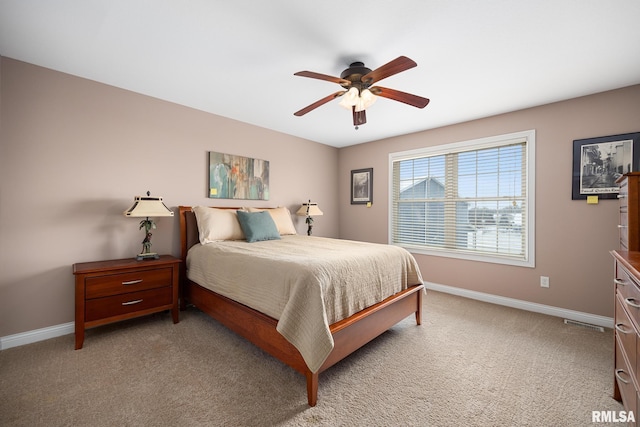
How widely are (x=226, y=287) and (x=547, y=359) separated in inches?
105

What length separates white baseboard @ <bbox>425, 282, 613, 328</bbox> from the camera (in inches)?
108

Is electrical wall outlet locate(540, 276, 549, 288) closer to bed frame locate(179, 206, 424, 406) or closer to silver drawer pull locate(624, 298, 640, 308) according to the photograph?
bed frame locate(179, 206, 424, 406)

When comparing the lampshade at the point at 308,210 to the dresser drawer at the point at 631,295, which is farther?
the lampshade at the point at 308,210

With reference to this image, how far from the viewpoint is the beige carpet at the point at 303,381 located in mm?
1505

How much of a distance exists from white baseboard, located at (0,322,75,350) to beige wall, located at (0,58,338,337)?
0.15 feet

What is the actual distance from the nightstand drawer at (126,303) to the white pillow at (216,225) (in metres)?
0.65

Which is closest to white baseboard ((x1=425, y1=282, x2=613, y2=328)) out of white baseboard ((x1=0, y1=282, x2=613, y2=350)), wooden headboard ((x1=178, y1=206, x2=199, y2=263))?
white baseboard ((x1=0, y1=282, x2=613, y2=350))

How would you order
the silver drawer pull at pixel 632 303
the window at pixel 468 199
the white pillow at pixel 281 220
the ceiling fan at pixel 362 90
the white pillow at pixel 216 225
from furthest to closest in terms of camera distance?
the white pillow at pixel 281 220
the window at pixel 468 199
the white pillow at pixel 216 225
the ceiling fan at pixel 362 90
the silver drawer pull at pixel 632 303

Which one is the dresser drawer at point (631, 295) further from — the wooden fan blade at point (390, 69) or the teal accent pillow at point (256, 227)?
the teal accent pillow at point (256, 227)

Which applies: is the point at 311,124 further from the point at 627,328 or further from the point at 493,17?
the point at 627,328

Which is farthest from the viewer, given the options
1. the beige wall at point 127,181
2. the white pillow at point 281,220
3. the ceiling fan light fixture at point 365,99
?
the white pillow at point 281,220

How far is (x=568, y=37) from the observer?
6.14ft

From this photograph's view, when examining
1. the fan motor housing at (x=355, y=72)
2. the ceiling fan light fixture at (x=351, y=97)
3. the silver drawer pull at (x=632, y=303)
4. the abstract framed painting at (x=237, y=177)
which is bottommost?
the silver drawer pull at (x=632, y=303)

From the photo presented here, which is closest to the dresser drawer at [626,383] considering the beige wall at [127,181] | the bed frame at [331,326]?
the bed frame at [331,326]
